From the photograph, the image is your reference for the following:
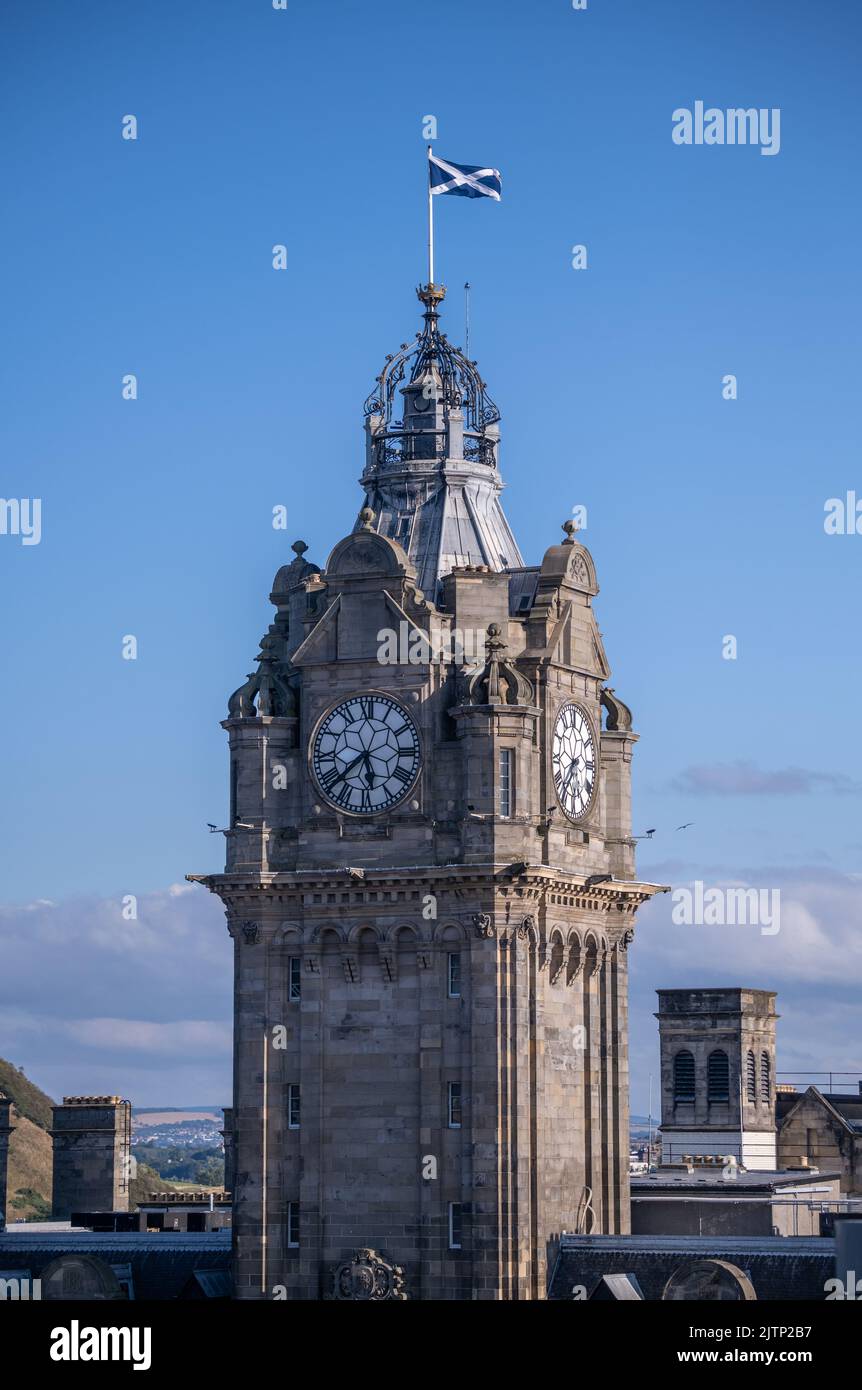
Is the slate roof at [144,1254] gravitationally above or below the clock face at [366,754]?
below

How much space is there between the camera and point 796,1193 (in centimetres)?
12825

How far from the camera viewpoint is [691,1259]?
10875 centimetres

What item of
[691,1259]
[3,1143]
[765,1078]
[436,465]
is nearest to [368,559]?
[436,465]

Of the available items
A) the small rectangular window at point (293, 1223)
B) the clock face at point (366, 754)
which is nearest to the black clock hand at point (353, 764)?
the clock face at point (366, 754)

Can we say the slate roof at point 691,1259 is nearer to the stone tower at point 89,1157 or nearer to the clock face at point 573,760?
the clock face at point 573,760

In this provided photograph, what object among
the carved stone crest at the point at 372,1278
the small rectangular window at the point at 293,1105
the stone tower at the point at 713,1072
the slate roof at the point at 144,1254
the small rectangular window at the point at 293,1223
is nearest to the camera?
the carved stone crest at the point at 372,1278

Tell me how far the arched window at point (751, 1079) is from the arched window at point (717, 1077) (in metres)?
0.96

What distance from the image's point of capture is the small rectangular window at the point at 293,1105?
11288cm

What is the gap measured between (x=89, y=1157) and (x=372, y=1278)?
34598 millimetres

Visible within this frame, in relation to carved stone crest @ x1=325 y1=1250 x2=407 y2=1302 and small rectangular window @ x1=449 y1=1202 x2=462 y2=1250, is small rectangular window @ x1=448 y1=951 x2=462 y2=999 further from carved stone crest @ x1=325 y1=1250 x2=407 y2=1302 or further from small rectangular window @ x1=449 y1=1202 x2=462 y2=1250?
carved stone crest @ x1=325 y1=1250 x2=407 y2=1302

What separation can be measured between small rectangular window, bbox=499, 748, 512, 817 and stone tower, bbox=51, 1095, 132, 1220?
118 ft

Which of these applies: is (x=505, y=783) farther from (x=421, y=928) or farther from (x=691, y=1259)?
(x=691, y=1259)

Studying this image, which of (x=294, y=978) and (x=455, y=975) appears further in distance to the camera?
(x=294, y=978)

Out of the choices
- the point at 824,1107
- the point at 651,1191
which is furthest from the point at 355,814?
the point at 824,1107
